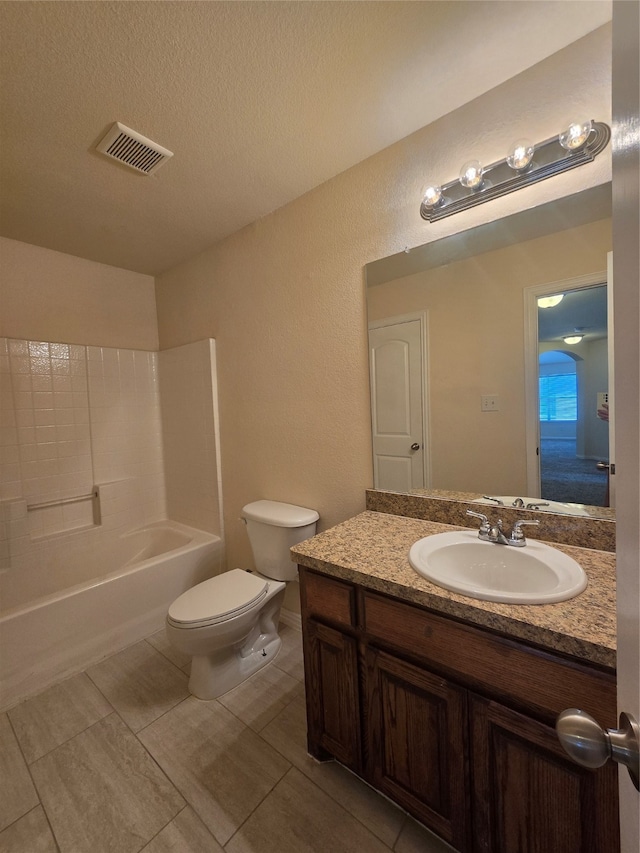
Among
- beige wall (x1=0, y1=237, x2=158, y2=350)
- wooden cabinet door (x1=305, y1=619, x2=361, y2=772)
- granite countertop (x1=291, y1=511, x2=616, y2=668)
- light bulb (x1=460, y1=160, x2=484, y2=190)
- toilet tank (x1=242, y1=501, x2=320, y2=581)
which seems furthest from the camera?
beige wall (x1=0, y1=237, x2=158, y2=350)

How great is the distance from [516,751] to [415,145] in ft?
6.41

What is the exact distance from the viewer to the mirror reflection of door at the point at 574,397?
→ 1.06 meters

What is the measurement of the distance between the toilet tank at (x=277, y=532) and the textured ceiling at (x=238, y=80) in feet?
5.37

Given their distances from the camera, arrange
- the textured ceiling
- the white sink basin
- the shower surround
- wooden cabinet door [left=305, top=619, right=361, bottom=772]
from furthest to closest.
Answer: the shower surround
wooden cabinet door [left=305, top=619, right=361, bottom=772]
the textured ceiling
the white sink basin

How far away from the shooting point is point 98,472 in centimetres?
235

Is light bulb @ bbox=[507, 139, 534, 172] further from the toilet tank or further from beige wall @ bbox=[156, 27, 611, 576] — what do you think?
the toilet tank

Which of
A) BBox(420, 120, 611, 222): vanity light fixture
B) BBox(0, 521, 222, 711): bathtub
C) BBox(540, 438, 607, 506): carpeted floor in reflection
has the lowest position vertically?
BBox(0, 521, 222, 711): bathtub

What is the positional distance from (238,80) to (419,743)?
6.88ft

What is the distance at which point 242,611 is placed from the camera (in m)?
1.47

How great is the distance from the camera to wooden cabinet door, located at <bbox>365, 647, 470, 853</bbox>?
2.80ft

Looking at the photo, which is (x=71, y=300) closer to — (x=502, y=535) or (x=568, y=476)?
(x=502, y=535)

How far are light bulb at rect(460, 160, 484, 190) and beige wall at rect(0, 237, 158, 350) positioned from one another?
234 cm

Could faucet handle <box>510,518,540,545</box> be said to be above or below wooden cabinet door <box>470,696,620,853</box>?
above

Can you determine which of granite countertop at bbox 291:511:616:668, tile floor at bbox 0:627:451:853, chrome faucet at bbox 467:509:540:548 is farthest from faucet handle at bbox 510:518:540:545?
tile floor at bbox 0:627:451:853
